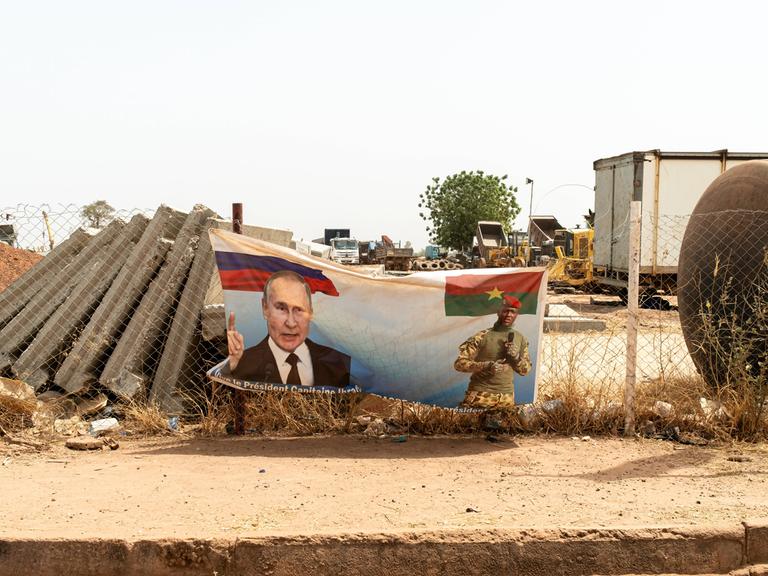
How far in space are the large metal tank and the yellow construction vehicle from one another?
15.6 meters

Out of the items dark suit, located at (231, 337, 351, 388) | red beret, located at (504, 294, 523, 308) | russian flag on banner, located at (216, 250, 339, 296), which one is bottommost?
dark suit, located at (231, 337, 351, 388)

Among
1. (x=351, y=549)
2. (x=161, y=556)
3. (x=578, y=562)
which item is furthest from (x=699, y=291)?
(x=161, y=556)

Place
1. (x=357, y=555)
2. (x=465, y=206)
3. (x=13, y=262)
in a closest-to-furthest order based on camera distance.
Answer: (x=357, y=555)
(x=13, y=262)
(x=465, y=206)

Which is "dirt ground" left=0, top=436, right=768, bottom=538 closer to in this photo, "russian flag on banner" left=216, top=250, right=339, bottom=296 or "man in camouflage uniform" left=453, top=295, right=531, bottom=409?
"man in camouflage uniform" left=453, top=295, right=531, bottom=409

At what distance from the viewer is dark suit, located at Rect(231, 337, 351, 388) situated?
6.48 metres

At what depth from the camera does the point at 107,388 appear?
23.2 ft

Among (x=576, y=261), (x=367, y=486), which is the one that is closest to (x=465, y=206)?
(x=576, y=261)

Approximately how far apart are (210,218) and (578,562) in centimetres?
510

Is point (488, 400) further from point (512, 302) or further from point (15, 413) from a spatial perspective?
point (15, 413)

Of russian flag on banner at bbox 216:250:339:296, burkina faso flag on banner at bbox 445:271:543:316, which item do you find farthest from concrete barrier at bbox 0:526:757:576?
russian flag on banner at bbox 216:250:339:296

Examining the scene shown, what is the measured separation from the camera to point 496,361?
6.40 metres

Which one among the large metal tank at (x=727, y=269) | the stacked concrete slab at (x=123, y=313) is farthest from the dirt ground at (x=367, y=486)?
the large metal tank at (x=727, y=269)

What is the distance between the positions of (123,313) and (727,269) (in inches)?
219

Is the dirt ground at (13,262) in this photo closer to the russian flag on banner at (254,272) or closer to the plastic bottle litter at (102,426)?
the plastic bottle litter at (102,426)
